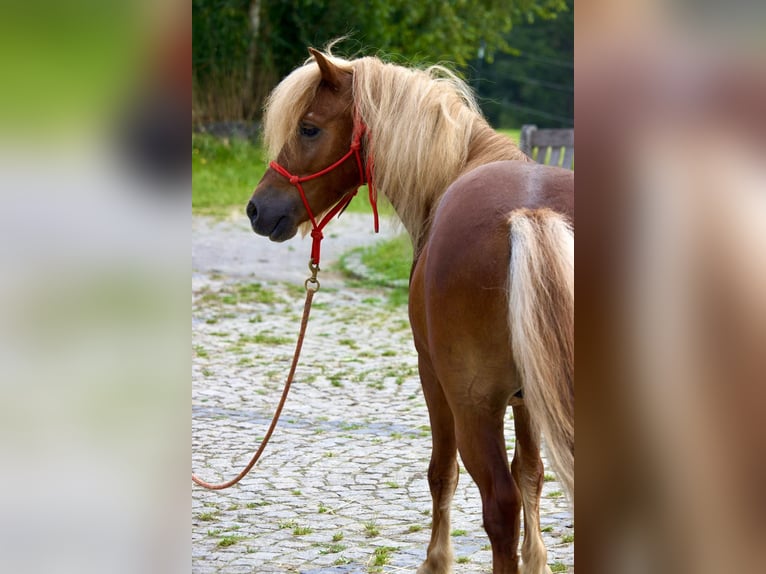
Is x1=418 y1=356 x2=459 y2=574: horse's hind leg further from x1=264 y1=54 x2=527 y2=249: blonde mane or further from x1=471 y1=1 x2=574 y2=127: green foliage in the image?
x1=471 y1=1 x2=574 y2=127: green foliage

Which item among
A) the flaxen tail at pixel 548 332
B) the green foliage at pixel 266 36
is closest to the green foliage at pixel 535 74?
the green foliage at pixel 266 36

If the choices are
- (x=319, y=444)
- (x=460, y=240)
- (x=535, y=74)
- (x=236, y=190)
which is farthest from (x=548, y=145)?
(x=535, y=74)

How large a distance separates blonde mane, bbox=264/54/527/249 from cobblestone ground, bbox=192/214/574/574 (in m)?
1.33

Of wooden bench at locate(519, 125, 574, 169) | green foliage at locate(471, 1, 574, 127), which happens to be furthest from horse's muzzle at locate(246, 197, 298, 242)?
green foliage at locate(471, 1, 574, 127)

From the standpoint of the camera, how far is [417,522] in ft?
13.2

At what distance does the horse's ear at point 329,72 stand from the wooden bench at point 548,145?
7.49 meters

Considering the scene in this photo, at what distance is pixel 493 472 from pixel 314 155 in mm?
1476
